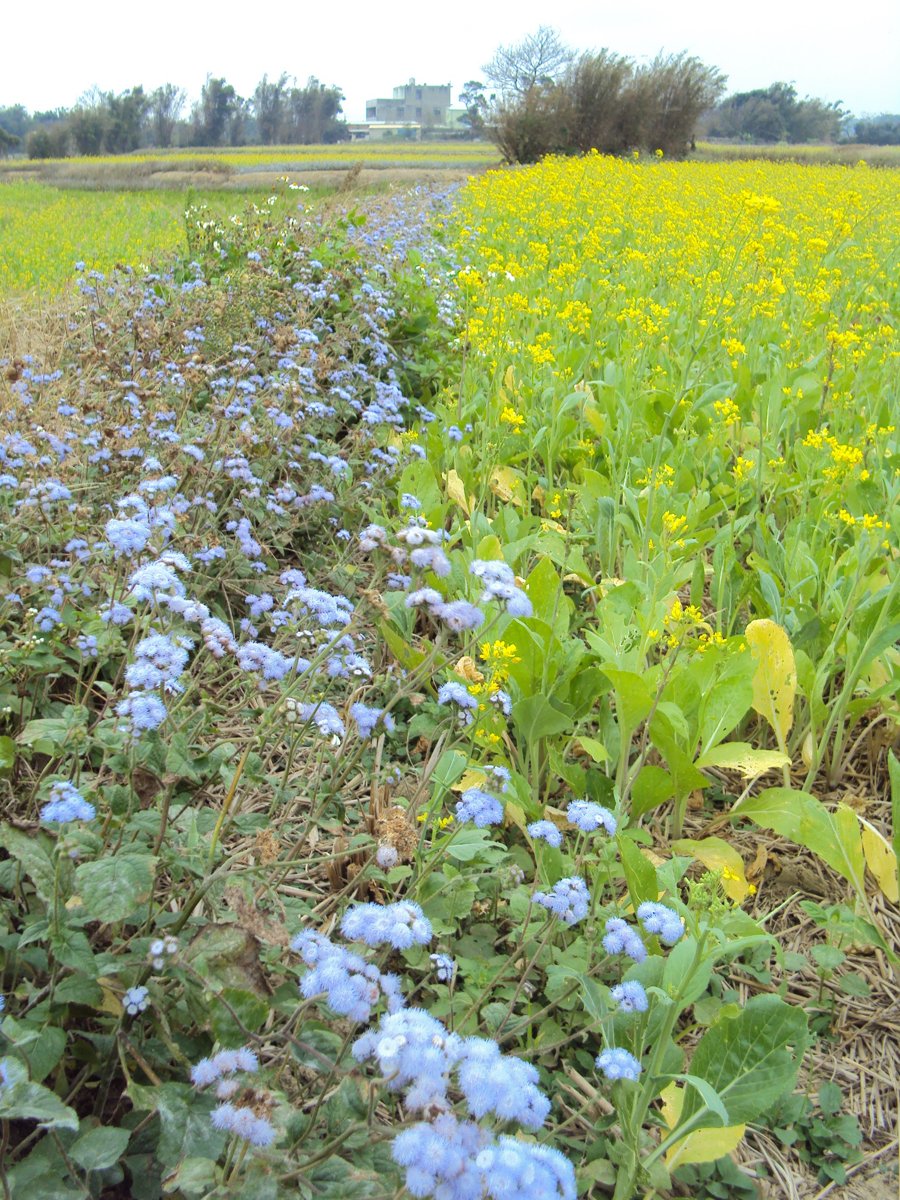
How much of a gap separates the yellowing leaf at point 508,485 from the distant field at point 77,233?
2.79m

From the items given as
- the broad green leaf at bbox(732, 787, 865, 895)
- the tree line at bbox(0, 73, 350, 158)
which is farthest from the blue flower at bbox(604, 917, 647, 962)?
the tree line at bbox(0, 73, 350, 158)

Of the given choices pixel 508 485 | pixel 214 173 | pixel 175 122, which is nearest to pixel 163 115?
pixel 175 122

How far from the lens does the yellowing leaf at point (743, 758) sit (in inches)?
90.7

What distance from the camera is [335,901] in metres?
1.93

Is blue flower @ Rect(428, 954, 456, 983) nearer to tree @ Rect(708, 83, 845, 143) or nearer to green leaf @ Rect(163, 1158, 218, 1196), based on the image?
green leaf @ Rect(163, 1158, 218, 1196)

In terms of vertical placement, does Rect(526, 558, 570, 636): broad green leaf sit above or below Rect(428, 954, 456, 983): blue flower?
above

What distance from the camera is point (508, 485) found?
Result: 3.74 metres

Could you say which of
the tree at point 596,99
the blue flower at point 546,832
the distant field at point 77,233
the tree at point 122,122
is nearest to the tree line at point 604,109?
the tree at point 596,99

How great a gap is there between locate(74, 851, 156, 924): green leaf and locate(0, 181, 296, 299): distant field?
4491 millimetres

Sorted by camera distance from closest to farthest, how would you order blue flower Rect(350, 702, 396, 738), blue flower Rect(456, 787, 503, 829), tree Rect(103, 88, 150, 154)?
blue flower Rect(456, 787, 503, 829) < blue flower Rect(350, 702, 396, 738) < tree Rect(103, 88, 150, 154)

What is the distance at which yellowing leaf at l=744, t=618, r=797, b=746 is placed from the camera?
2.54 metres

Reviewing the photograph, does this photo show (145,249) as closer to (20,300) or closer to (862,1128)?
(20,300)

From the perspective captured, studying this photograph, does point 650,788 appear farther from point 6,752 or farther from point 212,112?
point 212,112

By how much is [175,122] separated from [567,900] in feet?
201
